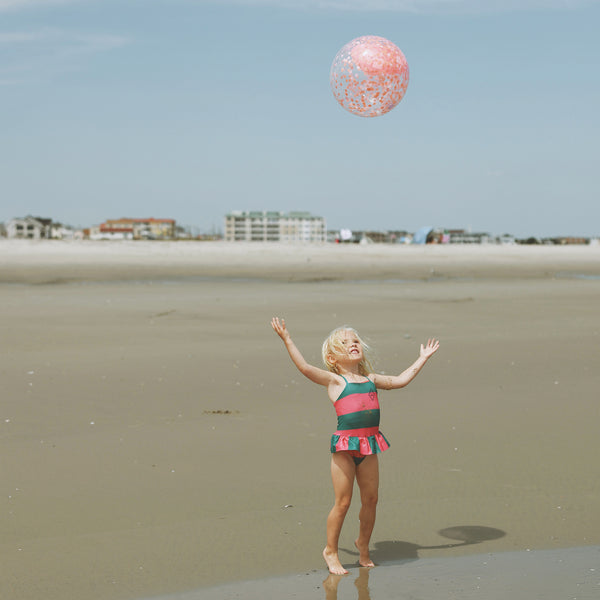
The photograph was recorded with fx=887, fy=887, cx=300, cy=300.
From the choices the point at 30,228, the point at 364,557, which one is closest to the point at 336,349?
the point at 364,557

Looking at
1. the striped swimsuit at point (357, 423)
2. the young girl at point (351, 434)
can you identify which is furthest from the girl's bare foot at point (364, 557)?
the striped swimsuit at point (357, 423)

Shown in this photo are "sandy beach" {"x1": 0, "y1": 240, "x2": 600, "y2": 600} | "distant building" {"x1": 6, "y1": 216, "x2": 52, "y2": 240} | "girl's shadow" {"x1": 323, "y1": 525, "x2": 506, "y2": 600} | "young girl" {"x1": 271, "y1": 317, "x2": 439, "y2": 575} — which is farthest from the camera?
"distant building" {"x1": 6, "y1": 216, "x2": 52, "y2": 240}

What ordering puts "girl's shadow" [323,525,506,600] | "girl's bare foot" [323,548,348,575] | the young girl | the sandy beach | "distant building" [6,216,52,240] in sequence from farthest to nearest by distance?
"distant building" [6,216,52,240] < the sandy beach < the young girl < "girl's bare foot" [323,548,348,575] < "girl's shadow" [323,525,506,600]

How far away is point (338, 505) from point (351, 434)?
0.33 metres

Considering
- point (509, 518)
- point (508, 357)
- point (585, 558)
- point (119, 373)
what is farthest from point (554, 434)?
point (119, 373)

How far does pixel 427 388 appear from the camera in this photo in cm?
802

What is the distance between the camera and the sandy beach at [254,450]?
4.13m

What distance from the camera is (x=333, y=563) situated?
3.96 metres

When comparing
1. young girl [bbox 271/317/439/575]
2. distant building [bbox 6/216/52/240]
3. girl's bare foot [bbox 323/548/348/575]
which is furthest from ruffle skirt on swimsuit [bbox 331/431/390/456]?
distant building [bbox 6/216/52/240]

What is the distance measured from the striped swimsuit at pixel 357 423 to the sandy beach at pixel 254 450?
55 centimetres

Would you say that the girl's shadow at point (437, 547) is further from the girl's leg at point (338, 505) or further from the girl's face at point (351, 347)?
the girl's face at point (351, 347)

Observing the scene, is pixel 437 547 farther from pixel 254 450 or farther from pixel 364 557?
pixel 254 450

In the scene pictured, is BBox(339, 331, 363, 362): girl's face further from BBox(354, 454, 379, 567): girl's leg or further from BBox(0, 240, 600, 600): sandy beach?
BBox(0, 240, 600, 600): sandy beach

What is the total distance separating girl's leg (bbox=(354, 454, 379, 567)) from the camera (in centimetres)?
404
